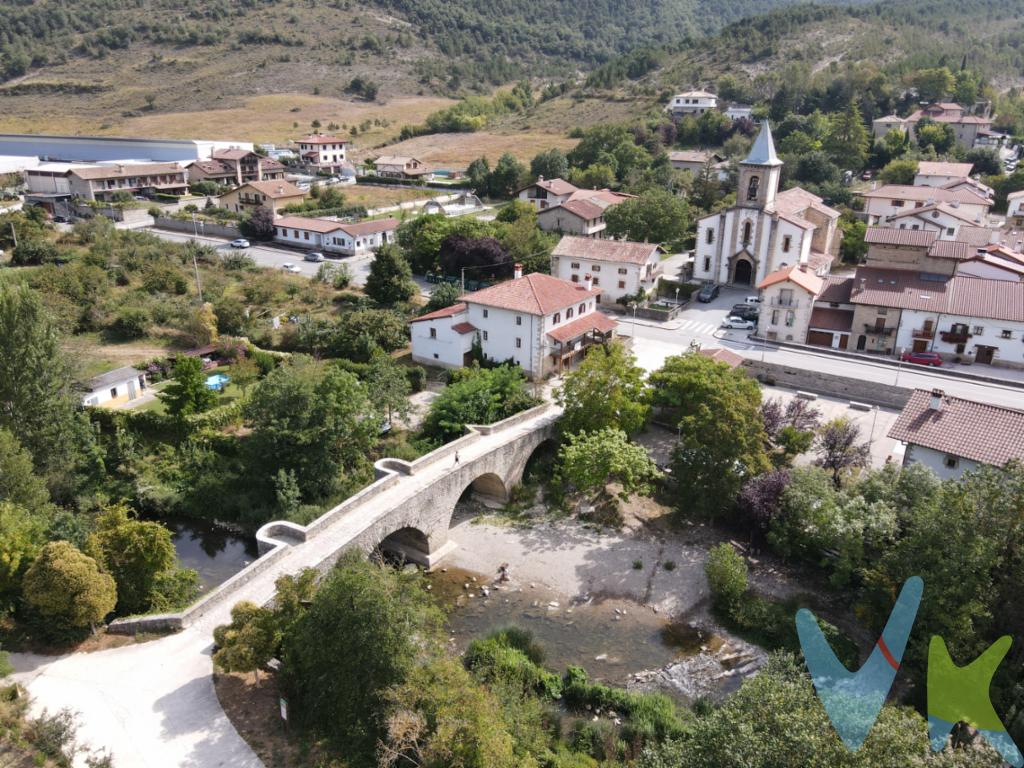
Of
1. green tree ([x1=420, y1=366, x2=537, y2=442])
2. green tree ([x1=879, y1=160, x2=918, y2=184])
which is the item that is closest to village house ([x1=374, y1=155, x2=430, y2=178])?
green tree ([x1=879, y1=160, x2=918, y2=184])

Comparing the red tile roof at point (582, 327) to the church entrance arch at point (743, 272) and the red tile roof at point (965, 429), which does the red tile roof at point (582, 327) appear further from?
the church entrance arch at point (743, 272)

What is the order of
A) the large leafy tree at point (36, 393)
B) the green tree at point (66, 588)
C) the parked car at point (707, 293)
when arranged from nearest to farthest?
the green tree at point (66, 588), the large leafy tree at point (36, 393), the parked car at point (707, 293)

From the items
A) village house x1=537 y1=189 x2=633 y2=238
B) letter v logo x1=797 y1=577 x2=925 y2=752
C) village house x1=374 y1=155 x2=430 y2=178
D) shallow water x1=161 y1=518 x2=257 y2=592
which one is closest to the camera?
letter v logo x1=797 y1=577 x2=925 y2=752

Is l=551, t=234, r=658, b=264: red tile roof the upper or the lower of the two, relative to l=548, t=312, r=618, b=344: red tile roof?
upper

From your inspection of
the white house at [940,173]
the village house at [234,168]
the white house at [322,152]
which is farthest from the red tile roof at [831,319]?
the white house at [322,152]

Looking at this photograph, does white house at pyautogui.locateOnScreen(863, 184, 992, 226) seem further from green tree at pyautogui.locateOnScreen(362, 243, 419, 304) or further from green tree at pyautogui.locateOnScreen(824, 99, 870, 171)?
green tree at pyautogui.locateOnScreen(362, 243, 419, 304)

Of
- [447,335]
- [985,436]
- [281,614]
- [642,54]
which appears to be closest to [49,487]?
[281,614]

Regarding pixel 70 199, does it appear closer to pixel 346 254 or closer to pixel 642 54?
pixel 346 254
